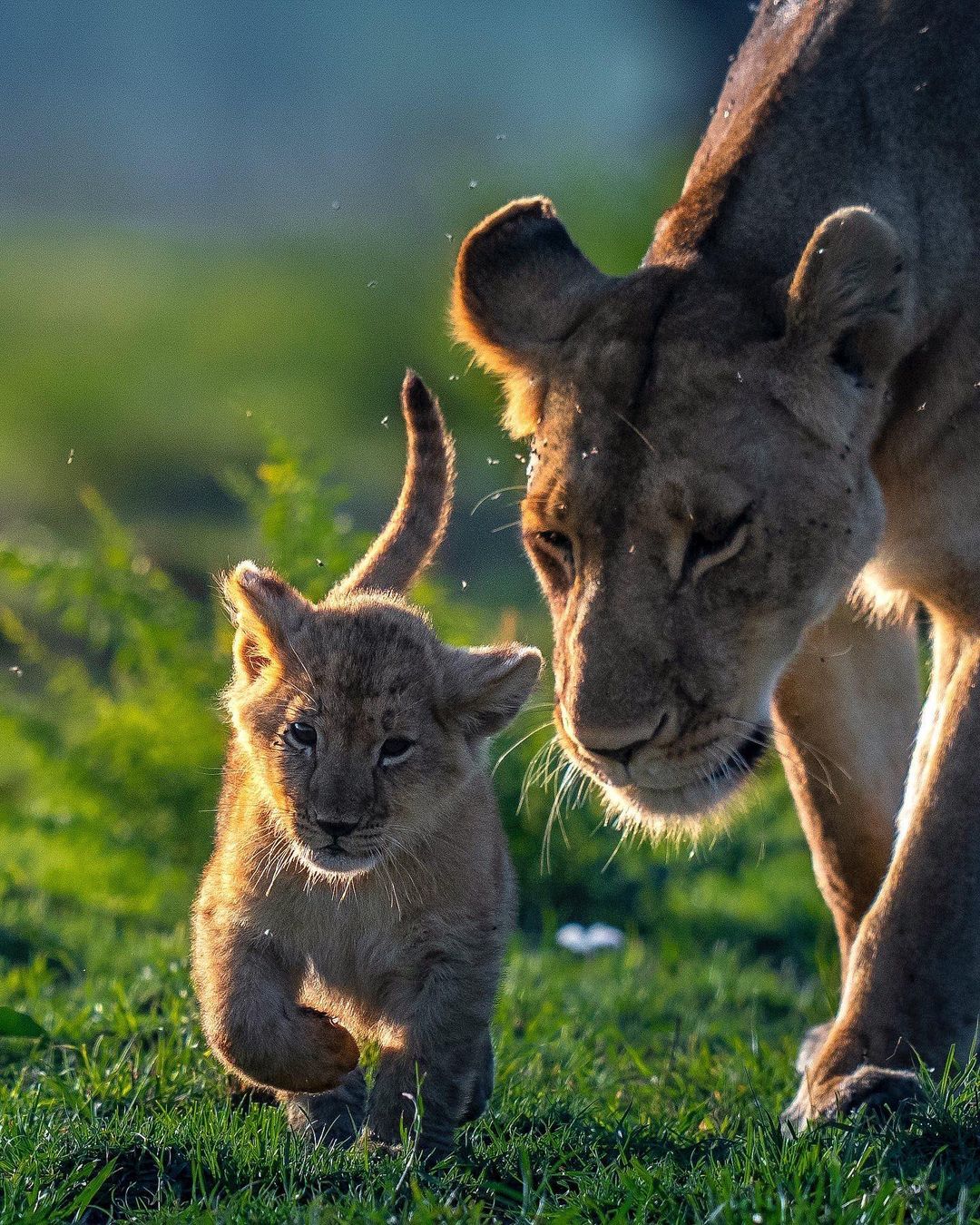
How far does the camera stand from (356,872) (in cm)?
350

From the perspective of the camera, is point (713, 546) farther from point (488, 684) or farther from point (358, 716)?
point (358, 716)

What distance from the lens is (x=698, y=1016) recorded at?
17.6ft

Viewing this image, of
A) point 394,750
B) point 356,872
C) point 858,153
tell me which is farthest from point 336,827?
point 858,153

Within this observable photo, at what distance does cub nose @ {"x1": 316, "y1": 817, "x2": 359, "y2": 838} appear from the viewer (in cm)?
346

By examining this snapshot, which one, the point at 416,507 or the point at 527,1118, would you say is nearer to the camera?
the point at 527,1118

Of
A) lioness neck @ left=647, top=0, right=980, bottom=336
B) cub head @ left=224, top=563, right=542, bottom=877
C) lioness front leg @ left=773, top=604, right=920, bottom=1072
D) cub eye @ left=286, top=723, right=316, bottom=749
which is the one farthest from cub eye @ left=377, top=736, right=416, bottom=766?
lioness front leg @ left=773, top=604, right=920, bottom=1072

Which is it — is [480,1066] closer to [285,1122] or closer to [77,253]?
[285,1122]

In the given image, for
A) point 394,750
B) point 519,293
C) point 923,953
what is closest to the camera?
point 394,750

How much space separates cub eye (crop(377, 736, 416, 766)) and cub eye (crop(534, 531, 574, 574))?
57cm

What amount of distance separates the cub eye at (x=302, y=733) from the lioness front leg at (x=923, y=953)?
124 cm

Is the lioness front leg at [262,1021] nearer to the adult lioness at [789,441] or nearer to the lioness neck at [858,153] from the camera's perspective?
the adult lioness at [789,441]

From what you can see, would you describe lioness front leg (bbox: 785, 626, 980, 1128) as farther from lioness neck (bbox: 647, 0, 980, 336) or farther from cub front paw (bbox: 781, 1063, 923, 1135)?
lioness neck (bbox: 647, 0, 980, 336)

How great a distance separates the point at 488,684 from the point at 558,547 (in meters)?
0.41

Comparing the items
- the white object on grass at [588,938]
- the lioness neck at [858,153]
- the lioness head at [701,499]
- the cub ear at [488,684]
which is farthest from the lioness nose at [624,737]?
the white object on grass at [588,938]
